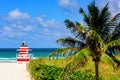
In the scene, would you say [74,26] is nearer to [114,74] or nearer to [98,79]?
[98,79]

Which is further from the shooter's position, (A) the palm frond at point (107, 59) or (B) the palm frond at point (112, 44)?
(B) the palm frond at point (112, 44)

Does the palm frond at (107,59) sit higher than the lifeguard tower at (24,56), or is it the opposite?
the lifeguard tower at (24,56)

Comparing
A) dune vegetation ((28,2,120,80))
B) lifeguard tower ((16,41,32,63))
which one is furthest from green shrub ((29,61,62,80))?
lifeguard tower ((16,41,32,63))

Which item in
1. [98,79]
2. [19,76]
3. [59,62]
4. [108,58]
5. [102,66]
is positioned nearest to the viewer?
[108,58]

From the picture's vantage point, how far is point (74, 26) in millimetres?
20484

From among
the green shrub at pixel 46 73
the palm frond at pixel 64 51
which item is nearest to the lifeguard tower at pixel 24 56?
the green shrub at pixel 46 73

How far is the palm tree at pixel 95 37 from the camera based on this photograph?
19.9 metres

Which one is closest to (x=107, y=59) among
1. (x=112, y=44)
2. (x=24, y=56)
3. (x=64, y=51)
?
(x=112, y=44)

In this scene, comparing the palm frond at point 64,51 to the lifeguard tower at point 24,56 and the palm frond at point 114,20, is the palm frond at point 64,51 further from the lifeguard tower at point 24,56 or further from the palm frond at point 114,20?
the lifeguard tower at point 24,56

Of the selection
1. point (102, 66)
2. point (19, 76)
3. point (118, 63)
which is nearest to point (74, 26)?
point (118, 63)

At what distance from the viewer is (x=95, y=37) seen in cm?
1959

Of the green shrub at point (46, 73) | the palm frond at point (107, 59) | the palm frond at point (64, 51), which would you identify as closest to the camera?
the palm frond at point (107, 59)

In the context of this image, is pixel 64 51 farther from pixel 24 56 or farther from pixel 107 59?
pixel 24 56

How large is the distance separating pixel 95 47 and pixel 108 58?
1.30m
